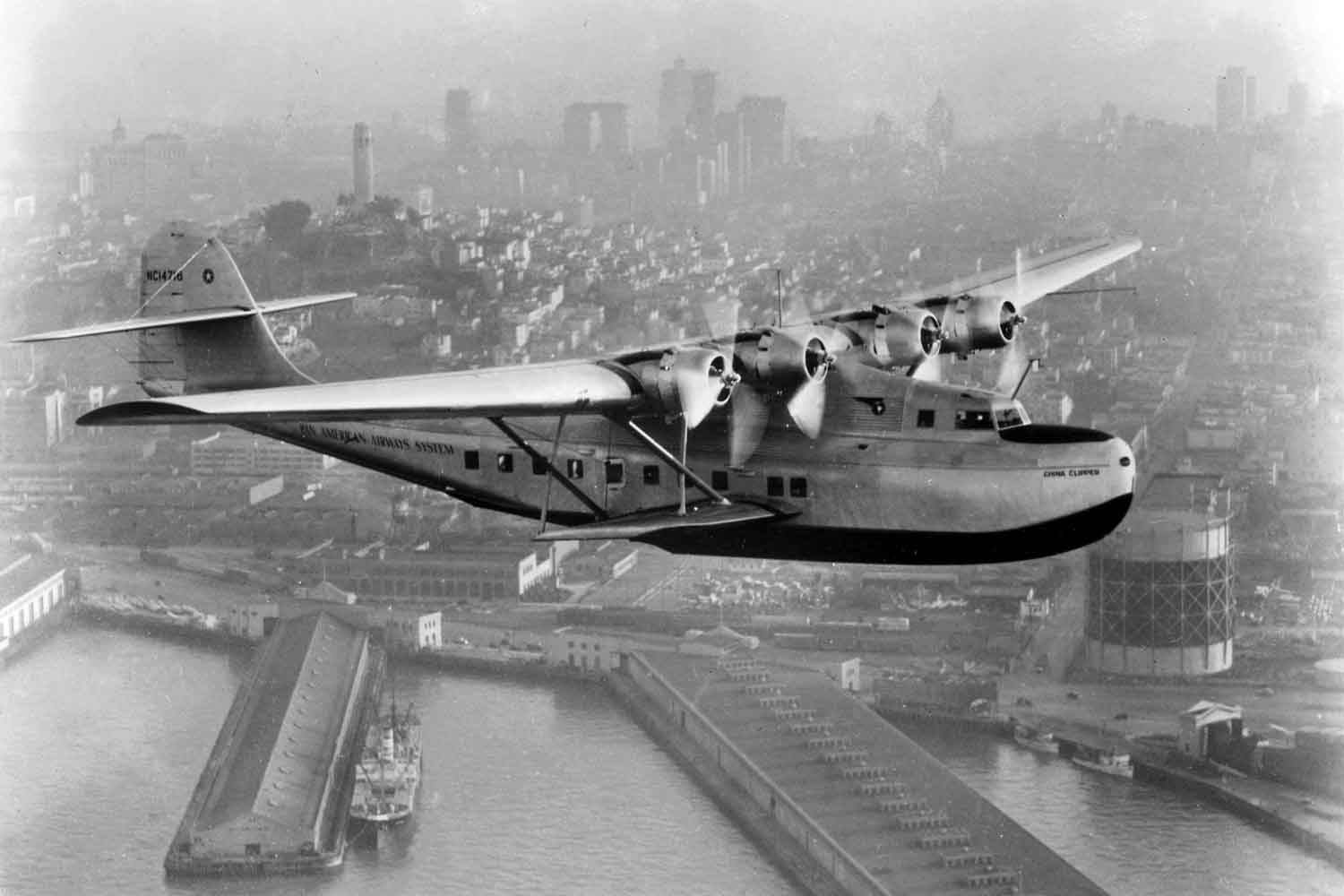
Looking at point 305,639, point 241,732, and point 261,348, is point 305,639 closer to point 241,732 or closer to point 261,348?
point 241,732

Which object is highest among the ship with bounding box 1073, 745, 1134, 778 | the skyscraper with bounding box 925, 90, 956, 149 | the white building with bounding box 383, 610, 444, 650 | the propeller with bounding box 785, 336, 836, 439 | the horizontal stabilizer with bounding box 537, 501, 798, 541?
the skyscraper with bounding box 925, 90, 956, 149

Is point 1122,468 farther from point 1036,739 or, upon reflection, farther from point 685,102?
point 685,102

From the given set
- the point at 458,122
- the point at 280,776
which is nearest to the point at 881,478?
the point at 280,776

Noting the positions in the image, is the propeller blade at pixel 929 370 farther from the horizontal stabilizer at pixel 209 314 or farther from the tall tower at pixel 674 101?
the tall tower at pixel 674 101

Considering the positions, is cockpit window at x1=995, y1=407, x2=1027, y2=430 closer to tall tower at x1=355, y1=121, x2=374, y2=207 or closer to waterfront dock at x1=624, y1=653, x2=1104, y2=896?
Answer: waterfront dock at x1=624, y1=653, x2=1104, y2=896

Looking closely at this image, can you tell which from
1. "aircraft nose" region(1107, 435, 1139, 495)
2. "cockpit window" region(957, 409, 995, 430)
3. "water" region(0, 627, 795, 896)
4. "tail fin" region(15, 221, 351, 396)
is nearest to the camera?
"aircraft nose" region(1107, 435, 1139, 495)

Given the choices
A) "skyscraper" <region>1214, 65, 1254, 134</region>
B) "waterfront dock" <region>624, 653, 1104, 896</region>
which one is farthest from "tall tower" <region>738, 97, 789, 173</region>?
"waterfront dock" <region>624, 653, 1104, 896</region>
